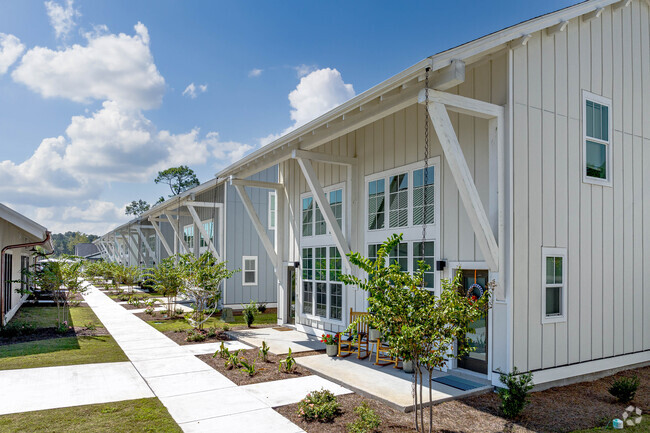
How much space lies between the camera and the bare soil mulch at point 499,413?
5461 millimetres

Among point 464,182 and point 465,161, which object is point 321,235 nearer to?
point 465,161

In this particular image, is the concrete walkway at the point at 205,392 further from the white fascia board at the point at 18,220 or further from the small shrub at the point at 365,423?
the white fascia board at the point at 18,220

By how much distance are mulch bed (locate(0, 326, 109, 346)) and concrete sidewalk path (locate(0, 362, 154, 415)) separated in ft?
12.2

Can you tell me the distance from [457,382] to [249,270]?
490 inches

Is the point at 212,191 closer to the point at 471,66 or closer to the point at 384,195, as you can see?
the point at 384,195

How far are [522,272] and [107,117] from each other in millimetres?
21148

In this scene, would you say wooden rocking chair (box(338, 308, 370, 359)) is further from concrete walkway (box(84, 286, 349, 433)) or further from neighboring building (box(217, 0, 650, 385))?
concrete walkway (box(84, 286, 349, 433))

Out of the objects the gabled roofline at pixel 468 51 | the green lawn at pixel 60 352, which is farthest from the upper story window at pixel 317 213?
the green lawn at pixel 60 352

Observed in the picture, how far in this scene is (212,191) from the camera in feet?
61.7

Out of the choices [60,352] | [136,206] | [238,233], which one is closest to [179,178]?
[136,206]

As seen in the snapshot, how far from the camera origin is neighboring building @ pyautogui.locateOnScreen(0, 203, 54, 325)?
11292 mm

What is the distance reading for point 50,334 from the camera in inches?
A: 471

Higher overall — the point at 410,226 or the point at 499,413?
the point at 410,226

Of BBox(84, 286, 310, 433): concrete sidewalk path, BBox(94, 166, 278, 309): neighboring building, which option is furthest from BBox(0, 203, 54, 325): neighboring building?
BBox(94, 166, 278, 309): neighboring building
